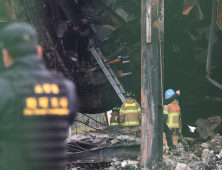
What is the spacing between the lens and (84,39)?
9.49 m

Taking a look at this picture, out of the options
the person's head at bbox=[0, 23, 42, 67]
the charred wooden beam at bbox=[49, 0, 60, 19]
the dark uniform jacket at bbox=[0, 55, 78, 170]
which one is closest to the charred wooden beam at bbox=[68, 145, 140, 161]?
the dark uniform jacket at bbox=[0, 55, 78, 170]

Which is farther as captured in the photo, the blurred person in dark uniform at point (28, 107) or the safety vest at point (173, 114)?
the safety vest at point (173, 114)

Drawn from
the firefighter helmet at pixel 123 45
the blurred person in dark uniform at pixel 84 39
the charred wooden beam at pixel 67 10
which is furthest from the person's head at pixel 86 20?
the firefighter helmet at pixel 123 45

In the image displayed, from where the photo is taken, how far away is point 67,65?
343 inches

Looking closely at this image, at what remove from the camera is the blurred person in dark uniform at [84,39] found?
920 cm

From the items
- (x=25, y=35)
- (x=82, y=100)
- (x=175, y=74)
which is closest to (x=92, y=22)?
(x=82, y=100)

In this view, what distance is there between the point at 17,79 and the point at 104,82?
766 centimetres

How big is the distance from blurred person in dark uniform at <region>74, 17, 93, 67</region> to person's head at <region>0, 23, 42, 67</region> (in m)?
7.90

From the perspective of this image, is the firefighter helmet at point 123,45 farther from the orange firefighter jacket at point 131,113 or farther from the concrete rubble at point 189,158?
the concrete rubble at point 189,158

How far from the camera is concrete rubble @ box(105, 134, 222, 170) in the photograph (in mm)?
4766

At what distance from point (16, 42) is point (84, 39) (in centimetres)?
831

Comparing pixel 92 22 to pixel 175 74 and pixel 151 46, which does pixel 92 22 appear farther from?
pixel 151 46

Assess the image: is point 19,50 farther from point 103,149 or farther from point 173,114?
point 173,114

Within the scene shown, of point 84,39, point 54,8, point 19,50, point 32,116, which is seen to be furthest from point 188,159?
point 54,8
